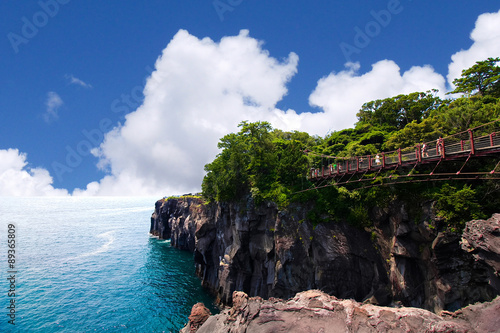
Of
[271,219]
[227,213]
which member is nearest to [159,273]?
[227,213]

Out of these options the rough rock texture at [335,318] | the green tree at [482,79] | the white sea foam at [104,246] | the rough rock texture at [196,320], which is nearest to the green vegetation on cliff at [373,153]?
the green tree at [482,79]

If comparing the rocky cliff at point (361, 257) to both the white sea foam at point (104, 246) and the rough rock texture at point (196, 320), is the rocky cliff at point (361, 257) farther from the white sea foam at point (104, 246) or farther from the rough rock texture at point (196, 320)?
the white sea foam at point (104, 246)

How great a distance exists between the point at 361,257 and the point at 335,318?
13446mm

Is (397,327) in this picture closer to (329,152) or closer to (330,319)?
(330,319)

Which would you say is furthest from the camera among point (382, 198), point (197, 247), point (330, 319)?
point (197, 247)

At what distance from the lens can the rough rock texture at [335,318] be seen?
12.6 meters

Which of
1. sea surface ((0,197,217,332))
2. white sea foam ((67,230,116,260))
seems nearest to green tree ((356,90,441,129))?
sea surface ((0,197,217,332))

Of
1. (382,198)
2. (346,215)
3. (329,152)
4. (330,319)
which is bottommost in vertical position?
(330,319)

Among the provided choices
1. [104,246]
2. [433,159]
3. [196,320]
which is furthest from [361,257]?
[104,246]

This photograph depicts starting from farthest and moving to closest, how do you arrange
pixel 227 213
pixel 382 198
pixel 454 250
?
pixel 227 213, pixel 382 198, pixel 454 250

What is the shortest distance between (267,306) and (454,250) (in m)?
16.5

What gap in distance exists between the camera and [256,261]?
3500cm

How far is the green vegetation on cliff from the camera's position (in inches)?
792

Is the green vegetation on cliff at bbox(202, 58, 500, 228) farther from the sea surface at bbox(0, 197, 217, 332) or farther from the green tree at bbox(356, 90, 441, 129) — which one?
the sea surface at bbox(0, 197, 217, 332)
